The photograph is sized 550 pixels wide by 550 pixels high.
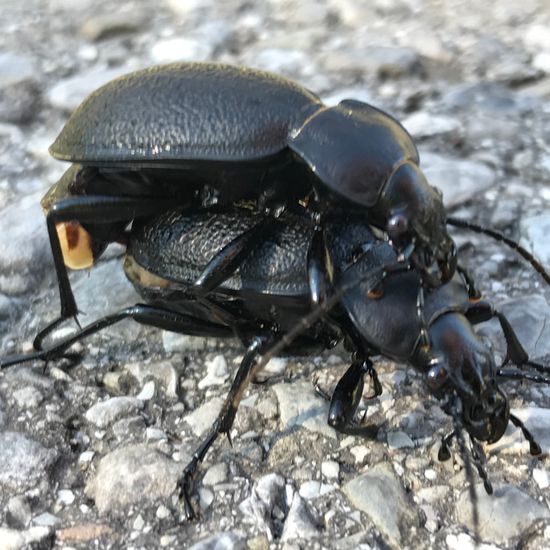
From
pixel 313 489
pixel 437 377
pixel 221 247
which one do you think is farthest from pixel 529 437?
pixel 221 247

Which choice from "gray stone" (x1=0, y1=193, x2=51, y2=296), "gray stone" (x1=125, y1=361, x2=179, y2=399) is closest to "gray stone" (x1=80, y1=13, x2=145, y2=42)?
"gray stone" (x1=0, y1=193, x2=51, y2=296)

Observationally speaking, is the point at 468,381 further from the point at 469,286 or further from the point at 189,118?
the point at 189,118

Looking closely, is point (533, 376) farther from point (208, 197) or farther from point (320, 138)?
point (208, 197)

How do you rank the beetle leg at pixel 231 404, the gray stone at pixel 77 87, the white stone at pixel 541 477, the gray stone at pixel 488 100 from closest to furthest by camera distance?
the white stone at pixel 541 477
the beetle leg at pixel 231 404
the gray stone at pixel 488 100
the gray stone at pixel 77 87

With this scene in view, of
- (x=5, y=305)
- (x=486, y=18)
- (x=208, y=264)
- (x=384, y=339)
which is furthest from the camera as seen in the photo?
(x=486, y=18)

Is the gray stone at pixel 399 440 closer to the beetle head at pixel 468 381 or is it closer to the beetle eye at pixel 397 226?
the beetle head at pixel 468 381

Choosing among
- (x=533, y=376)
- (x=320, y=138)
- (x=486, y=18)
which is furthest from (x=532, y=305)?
(x=486, y=18)

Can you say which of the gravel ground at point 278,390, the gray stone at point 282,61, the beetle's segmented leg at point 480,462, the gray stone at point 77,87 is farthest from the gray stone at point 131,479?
the gray stone at point 282,61
